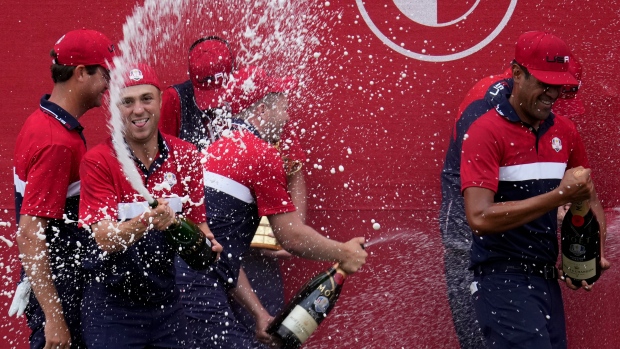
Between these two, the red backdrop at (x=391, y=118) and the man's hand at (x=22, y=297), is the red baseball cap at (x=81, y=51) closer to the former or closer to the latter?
the man's hand at (x=22, y=297)

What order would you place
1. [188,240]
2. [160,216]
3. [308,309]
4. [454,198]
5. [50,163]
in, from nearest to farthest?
[160,216]
[188,240]
[50,163]
[308,309]
[454,198]

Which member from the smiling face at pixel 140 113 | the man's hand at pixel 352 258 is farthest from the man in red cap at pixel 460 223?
the smiling face at pixel 140 113

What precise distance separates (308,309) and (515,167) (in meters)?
1.11

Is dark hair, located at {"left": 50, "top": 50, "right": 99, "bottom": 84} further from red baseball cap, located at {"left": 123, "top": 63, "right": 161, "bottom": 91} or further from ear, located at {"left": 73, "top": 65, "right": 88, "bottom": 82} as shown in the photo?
red baseball cap, located at {"left": 123, "top": 63, "right": 161, "bottom": 91}

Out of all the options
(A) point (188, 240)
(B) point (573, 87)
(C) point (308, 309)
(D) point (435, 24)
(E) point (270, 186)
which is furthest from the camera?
(D) point (435, 24)

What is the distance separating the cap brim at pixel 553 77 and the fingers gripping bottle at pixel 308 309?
1.22 metres

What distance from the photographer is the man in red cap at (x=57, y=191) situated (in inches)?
180

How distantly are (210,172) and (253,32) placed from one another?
3.99 feet

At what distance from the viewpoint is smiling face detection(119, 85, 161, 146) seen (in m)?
4.54

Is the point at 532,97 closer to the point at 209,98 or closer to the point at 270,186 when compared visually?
the point at 270,186

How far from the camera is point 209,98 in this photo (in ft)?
18.2

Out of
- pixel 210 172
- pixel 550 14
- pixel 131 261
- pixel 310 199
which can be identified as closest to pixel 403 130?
pixel 310 199

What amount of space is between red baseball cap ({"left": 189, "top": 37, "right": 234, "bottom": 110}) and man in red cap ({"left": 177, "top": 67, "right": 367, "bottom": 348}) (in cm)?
32

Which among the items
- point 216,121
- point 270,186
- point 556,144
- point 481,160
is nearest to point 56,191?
point 270,186
